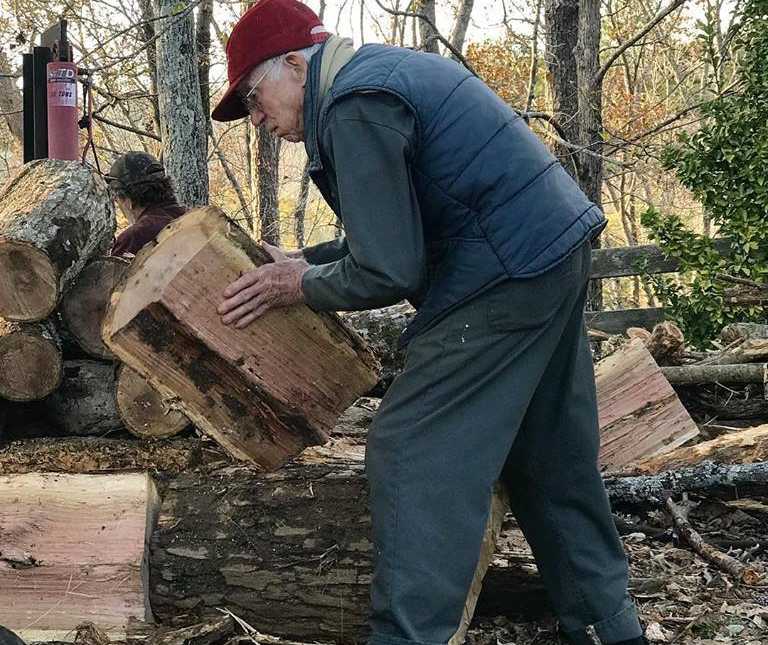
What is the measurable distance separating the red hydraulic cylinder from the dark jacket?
530mm

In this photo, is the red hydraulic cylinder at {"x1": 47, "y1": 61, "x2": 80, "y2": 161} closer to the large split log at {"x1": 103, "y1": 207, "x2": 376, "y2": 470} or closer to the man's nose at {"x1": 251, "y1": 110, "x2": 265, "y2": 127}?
the large split log at {"x1": 103, "y1": 207, "x2": 376, "y2": 470}

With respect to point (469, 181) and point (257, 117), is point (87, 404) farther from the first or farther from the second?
point (469, 181)

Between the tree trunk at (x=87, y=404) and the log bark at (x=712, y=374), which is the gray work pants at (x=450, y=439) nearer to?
the tree trunk at (x=87, y=404)

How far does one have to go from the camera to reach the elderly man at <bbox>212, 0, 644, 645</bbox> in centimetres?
223

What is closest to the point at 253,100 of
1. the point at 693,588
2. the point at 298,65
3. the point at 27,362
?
the point at 298,65

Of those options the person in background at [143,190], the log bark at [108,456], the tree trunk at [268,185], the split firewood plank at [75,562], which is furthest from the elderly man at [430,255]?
the tree trunk at [268,185]

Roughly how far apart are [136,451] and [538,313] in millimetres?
1779

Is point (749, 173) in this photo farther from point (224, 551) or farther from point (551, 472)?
point (224, 551)

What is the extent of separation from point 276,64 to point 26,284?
5.30ft

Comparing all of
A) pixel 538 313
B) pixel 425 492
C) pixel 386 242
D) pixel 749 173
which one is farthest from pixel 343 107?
pixel 749 173

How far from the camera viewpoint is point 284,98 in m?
2.43

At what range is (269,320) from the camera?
2768 mm

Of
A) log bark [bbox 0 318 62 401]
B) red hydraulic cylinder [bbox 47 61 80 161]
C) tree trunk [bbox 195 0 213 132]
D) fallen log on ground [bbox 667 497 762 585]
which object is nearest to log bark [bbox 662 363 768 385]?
fallen log on ground [bbox 667 497 762 585]

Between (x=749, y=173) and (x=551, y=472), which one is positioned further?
(x=749, y=173)
